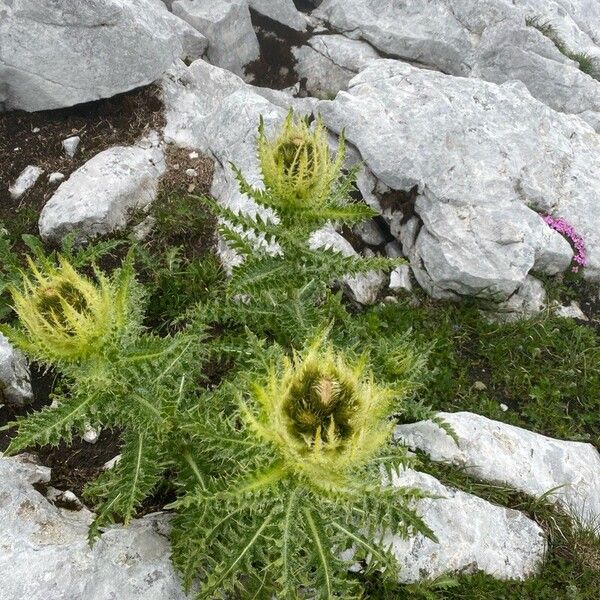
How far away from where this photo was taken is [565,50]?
8633 millimetres

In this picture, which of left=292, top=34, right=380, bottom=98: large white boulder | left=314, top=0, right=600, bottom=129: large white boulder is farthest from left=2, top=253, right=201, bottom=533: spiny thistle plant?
left=314, top=0, right=600, bottom=129: large white boulder

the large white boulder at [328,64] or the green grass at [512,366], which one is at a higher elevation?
the large white boulder at [328,64]

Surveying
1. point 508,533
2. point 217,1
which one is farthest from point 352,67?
point 508,533

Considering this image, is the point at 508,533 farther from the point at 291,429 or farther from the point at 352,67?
the point at 352,67

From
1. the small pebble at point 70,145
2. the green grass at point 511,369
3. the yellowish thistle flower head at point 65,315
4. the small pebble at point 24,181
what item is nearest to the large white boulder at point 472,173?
the green grass at point 511,369

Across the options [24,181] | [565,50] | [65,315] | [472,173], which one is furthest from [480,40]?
[65,315]

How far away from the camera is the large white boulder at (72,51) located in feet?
19.1

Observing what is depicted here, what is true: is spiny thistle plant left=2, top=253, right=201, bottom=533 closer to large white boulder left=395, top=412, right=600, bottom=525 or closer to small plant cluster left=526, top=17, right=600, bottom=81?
large white boulder left=395, top=412, right=600, bottom=525

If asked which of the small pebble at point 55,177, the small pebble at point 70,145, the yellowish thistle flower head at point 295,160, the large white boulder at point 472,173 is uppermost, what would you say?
the yellowish thistle flower head at point 295,160

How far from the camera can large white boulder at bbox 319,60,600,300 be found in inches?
207

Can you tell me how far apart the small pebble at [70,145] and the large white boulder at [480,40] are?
14.7ft

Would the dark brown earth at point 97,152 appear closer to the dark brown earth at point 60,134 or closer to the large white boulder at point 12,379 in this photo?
the dark brown earth at point 60,134

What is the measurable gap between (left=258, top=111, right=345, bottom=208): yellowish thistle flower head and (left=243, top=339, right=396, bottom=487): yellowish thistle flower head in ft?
3.90

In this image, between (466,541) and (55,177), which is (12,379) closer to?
(55,177)
